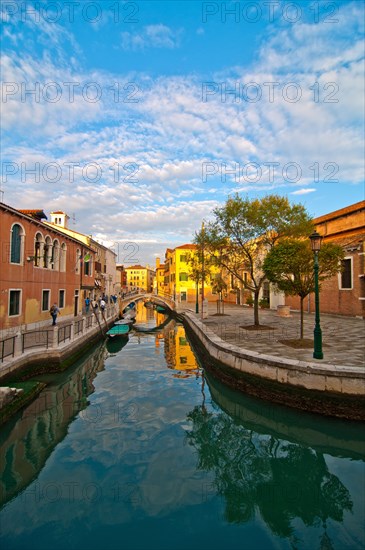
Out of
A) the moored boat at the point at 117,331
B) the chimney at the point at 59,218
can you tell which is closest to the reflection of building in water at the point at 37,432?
the moored boat at the point at 117,331

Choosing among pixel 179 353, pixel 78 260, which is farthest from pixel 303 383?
pixel 78 260

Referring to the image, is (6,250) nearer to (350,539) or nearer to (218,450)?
(218,450)

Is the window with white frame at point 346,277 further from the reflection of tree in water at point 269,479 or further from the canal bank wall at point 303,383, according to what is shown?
the reflection of tree in water at point 269,479

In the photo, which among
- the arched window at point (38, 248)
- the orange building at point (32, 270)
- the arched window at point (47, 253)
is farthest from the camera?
the arched window at point (47, 253)

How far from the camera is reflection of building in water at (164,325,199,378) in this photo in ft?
48.4

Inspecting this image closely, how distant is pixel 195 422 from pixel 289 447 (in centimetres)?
254

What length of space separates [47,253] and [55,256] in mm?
1397

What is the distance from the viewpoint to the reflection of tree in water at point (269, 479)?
4824mm

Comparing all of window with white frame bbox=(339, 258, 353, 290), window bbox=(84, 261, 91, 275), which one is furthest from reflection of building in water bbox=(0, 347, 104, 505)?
window with white frame bbox=(339, 258, 353, 290)

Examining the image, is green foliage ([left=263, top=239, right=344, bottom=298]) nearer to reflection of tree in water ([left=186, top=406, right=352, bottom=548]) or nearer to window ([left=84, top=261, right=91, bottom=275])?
reflection of tree in water ([left=186, top=406, right=352, bottom=548])

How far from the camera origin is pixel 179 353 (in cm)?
1800

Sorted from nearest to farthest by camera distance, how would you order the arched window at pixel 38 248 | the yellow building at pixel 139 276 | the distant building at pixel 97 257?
the arched window at pixel 38 248 → the distant building at pixel 97 257 → the yellow building at pixel 139 276

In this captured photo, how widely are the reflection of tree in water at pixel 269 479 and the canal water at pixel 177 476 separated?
22 mm

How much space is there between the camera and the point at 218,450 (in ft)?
22.2
